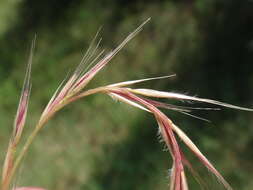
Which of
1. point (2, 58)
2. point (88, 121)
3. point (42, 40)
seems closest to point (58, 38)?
point (42, 40)

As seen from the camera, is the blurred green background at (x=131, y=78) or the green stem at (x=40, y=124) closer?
the green stem at (x=40, y=124)

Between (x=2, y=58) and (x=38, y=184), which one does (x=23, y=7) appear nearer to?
(x=2, y=58)

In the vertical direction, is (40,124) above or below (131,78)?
above

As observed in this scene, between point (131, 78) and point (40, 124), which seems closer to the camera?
point (40, 124)

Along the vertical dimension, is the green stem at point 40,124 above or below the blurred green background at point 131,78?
above

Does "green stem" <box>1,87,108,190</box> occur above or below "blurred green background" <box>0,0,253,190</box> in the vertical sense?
above

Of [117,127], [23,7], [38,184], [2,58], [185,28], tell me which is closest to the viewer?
[38,184]

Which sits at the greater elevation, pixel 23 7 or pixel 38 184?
pixel 23 7

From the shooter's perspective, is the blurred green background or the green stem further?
the blurred green background
